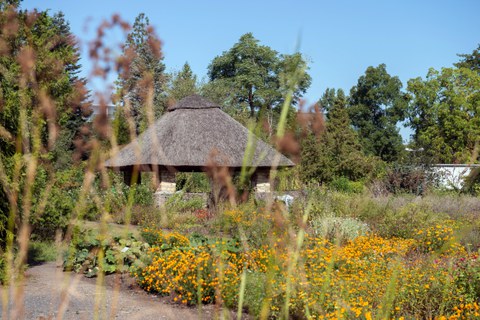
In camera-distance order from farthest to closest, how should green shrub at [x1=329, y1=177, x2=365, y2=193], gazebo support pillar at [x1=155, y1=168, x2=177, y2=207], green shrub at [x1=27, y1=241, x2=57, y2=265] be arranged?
green shrub at [x1=329, y1=177, x2=365, y2=193], gazebo support pillar at [x1=155, y1=168, x2=177, y2=207], green shrub at [x1=27, y1=241, x2=57, y2=265]

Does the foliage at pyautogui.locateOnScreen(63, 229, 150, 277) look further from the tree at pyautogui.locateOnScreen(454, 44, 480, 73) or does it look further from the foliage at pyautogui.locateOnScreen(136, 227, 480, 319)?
the tree at pyautogui.locateOnScreen(454, 44, 480, 73)

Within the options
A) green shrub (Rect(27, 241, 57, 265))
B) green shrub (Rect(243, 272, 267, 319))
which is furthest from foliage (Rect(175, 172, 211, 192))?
green shrub (Rect(243, 272, 267, 319))

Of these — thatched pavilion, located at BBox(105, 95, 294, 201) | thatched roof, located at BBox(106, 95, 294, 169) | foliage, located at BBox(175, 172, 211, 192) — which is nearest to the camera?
thatched pavilion, located at BBox(105, 95, 294, 201)

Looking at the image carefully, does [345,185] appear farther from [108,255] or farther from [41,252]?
[108,255]

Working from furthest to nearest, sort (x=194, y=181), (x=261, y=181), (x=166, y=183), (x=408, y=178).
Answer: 1. (x=194, y=181)
2. (x=408, y=178)
3. (x=261, y=181)
4. (x=166, y=183)

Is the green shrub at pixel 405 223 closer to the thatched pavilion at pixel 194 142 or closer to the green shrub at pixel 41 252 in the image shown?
the green shrub at pixel 41 252

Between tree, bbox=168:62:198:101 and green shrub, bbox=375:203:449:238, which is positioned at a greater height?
tree, bbox=168:62:198:101

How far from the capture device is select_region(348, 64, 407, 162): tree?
3500cm

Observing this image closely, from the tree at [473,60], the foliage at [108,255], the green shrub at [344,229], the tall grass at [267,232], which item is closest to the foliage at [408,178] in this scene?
the tall grass at [267,232]

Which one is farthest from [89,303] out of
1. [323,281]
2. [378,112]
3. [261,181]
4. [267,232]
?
[378,112]

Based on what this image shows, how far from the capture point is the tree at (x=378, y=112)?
35000mm

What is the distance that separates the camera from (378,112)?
1442 inches

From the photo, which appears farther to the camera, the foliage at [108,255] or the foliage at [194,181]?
the foliage at [194,181]

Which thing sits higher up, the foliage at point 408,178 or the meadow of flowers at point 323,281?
the foliage at point 408,178
